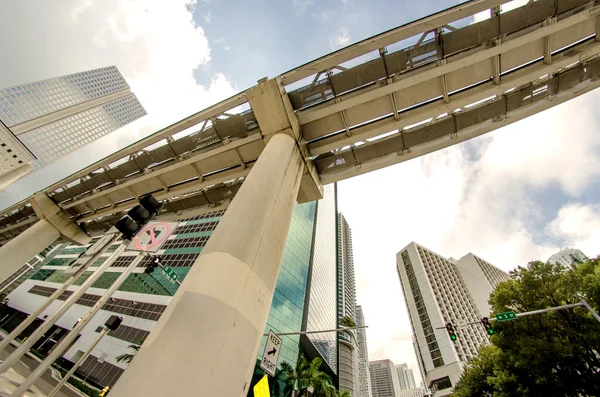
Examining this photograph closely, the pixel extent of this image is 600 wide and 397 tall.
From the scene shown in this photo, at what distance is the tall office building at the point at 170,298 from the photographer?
1091 inches

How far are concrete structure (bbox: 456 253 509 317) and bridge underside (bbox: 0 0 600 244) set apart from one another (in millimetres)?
88353

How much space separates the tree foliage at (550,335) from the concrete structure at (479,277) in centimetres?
7557

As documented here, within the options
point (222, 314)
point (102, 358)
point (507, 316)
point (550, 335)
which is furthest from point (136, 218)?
point (102, 358)

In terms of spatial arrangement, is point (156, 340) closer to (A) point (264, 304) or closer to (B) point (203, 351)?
(B) point (203, 351)

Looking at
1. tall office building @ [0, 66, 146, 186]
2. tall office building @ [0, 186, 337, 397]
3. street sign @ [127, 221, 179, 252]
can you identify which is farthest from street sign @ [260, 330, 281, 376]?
tall office building @ [0, 66, 146, 186]

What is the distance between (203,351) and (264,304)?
3.93 ft

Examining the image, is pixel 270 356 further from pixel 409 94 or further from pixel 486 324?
pixel 486 324

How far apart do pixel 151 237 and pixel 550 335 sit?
1860 centimetres

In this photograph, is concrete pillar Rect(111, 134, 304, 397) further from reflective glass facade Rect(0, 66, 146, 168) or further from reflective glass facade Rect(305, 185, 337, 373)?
reflective glass facade Rect(0, 66, 146, 168)

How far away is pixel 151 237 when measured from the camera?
18.8ft

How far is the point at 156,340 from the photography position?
8.36ft

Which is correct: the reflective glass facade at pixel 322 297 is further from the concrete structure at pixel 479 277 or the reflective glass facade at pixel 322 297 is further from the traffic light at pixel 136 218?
the concrete structure at pixel 479 277

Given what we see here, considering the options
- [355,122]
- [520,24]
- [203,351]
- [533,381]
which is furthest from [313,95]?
[533,381]

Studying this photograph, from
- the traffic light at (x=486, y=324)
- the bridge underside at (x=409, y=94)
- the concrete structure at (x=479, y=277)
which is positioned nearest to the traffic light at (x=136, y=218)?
the bridge underside at (x=409, y=94)
